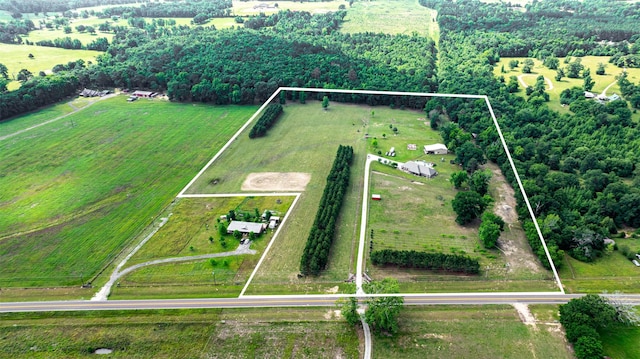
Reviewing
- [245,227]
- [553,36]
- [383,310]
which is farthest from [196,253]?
[553,36]

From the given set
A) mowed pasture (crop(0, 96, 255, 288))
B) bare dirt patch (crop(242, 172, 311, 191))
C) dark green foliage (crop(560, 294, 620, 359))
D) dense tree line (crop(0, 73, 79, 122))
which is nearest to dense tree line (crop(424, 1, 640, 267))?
dark green foliage (crop(560, 294, 620, 359))

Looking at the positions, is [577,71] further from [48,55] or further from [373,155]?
[48,55]

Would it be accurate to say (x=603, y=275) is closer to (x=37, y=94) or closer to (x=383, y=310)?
(x=383, y=310)

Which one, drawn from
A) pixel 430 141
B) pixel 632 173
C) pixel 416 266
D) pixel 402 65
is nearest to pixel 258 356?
pixel 416 266

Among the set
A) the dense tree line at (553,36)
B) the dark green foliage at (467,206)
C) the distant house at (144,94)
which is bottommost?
the dark green foliage at (467,206)

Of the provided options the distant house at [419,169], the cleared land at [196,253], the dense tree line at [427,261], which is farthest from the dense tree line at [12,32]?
the dense tree line at [427,261]

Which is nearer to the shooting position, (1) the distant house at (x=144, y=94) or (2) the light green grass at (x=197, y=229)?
(2) the light green grass at (x=197, y=229)

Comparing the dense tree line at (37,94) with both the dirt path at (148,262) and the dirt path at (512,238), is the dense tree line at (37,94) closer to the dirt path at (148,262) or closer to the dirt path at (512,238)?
the dirt path at (148,262)
